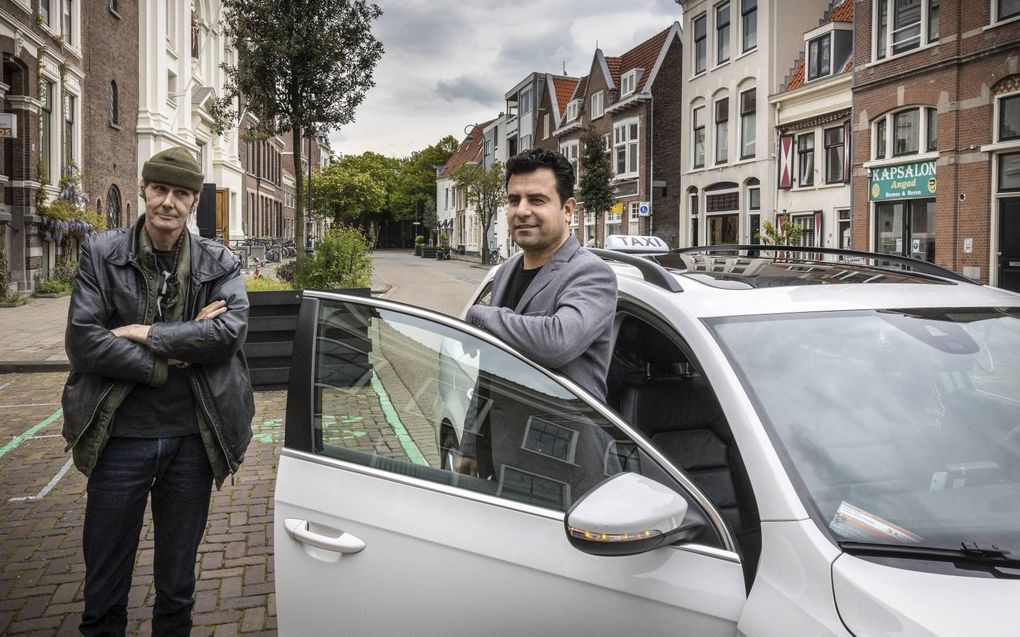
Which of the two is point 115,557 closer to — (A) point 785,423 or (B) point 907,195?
(A) point 785,423

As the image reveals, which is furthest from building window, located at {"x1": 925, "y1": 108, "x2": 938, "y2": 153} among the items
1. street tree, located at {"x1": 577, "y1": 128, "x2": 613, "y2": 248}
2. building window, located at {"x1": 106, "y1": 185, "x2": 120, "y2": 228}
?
building window, located at {"x1": 106, "y1": 185, "x2": 120, "y2": 228}

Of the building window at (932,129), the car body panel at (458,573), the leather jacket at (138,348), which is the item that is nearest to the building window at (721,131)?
the building window at (932,129)

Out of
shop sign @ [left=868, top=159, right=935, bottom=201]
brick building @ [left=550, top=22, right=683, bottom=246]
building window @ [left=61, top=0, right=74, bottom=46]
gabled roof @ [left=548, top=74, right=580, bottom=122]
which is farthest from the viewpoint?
gabled roof @ [left=548, top=74, right=580, bottom=122]

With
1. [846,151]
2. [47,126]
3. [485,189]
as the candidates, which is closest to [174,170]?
[47,126]

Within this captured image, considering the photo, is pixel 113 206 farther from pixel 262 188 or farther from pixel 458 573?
pixel 262 188

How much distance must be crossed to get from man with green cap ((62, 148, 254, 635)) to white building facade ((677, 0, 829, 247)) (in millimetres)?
26351

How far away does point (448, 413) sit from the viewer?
2.19 meters

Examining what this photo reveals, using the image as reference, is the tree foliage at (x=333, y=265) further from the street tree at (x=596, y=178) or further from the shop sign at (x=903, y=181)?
the street tree at (x=596, y=178)

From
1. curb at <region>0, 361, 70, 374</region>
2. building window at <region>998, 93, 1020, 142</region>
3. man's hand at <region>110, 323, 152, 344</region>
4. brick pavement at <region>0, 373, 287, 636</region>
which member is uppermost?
building window at <region>998, 93, 1020, 142</region>

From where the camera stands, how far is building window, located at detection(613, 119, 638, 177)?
37.9 metres

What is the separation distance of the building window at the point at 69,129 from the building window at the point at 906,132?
75.6 ft

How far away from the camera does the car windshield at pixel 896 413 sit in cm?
185

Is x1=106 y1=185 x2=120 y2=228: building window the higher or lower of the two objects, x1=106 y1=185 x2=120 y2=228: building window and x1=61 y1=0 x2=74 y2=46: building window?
the lower

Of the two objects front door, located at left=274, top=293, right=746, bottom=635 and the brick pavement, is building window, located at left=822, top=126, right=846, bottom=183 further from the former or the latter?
front door, located at left=274, top=293, right=746, bottom=635
